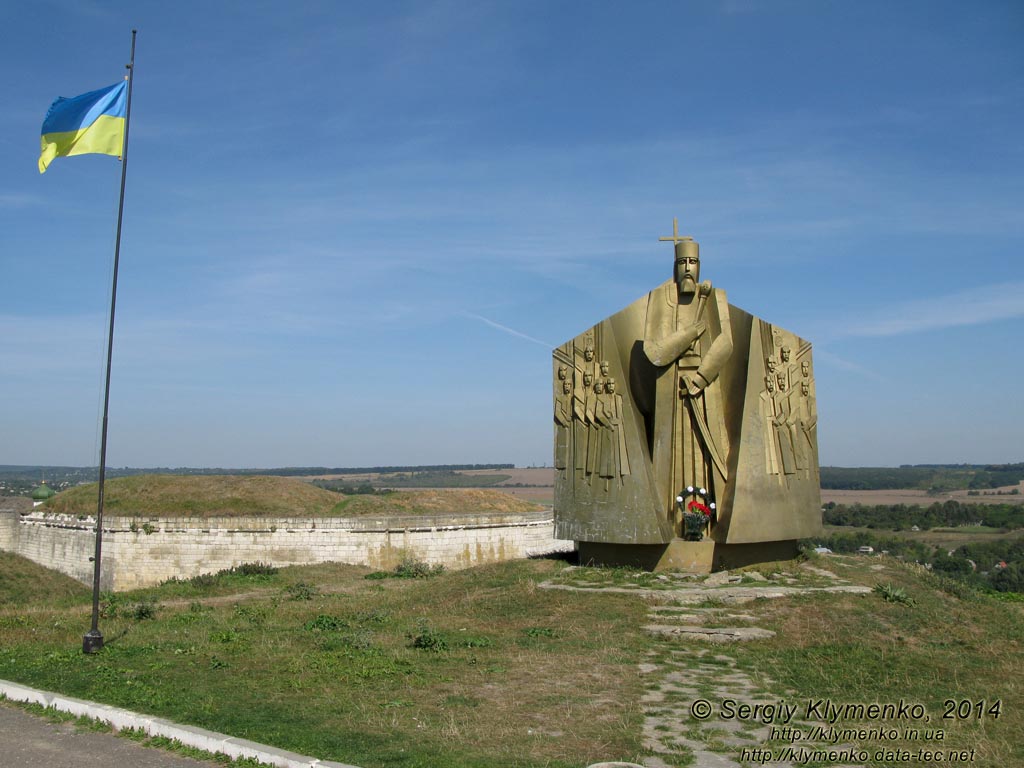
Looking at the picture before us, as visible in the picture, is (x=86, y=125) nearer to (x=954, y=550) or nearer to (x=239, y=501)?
(x=239, y=501)

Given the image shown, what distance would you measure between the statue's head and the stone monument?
1.1 inches

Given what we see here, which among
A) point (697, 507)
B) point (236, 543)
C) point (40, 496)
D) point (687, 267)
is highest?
point (687, 267)

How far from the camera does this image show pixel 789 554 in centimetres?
1956

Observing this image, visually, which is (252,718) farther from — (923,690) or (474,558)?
(474,558)

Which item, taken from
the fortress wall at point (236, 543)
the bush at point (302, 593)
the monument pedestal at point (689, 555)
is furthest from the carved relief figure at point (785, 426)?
the fortress wall at point (236, 543)

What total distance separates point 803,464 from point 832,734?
11469 mm

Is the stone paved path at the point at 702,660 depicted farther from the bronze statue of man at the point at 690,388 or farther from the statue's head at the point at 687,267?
the statue's head at the point at 687,267

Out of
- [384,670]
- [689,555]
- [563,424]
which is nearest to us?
[384,670]

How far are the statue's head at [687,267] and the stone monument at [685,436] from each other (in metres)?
0.03

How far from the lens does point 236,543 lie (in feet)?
106

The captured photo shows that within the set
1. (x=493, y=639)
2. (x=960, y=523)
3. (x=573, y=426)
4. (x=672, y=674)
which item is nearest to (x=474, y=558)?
(x=573, y=426)

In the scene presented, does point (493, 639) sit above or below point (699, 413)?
below

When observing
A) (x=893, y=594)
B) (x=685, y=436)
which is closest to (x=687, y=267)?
(x=685, y=436)

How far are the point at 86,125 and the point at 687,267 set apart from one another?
11.9m
